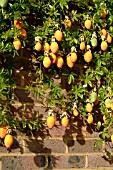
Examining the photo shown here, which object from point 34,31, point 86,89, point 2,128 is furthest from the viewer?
point 86,89

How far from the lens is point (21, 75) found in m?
2.15

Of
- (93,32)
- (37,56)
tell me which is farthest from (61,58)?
(93,32)

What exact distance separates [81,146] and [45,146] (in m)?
0.24

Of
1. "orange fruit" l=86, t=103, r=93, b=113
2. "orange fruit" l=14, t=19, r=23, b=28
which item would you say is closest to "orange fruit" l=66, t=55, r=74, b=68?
"orange fruit" l=86, t=103, r=93, b=113

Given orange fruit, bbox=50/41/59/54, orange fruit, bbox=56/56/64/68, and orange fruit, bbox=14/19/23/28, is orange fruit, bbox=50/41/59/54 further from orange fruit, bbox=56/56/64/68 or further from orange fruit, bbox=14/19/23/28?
orange fruit, bbox=14/19/23/28

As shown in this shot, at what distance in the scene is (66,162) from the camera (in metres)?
2.24

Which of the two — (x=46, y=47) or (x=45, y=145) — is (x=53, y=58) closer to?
(x=46, y=47)

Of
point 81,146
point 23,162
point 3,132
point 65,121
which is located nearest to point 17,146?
point 23,162

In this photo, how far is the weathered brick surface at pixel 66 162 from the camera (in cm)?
221

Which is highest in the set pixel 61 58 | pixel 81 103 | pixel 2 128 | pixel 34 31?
pixel 34 31

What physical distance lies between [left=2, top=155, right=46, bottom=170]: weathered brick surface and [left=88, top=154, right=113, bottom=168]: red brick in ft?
1.02

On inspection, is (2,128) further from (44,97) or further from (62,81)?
(62,81)

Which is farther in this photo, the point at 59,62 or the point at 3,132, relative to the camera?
the point at 59,62

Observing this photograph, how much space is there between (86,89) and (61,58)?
0.27 meters
